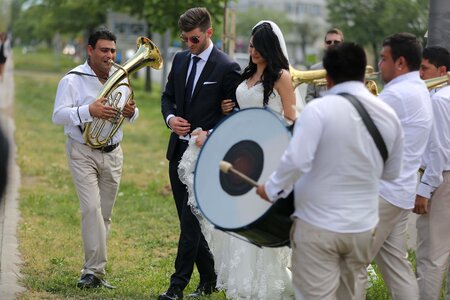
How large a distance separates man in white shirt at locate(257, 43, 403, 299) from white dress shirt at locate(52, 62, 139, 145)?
277cm

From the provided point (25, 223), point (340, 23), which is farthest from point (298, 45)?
point (25, 223)

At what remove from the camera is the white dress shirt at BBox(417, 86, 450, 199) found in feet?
20.9

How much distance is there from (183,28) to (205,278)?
2.08 metres

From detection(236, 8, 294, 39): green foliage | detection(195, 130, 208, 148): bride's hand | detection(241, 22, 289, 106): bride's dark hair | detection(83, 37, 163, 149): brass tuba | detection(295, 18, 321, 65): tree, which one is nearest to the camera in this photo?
detection(241, 22, 289, 106): bride's dark hair

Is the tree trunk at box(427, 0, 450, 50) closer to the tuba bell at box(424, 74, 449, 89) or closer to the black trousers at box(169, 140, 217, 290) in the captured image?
the tuba bell at box(424, 74, 449, 89)

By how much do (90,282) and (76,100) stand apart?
4.93ft

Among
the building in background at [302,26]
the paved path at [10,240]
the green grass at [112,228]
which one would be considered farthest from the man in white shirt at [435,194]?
the building in background at [302,26]

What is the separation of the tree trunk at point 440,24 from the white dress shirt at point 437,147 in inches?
49.5

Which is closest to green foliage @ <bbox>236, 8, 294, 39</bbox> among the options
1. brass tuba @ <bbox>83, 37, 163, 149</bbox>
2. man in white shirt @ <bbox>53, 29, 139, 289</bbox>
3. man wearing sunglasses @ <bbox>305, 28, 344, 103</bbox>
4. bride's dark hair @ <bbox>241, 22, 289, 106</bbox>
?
man wearing sunglasses @ <bbox>305, 28, 344, 103</bbox>

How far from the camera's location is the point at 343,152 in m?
4.94

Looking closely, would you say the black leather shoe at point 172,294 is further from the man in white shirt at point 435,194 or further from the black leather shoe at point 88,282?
the man in white shirt at point 435,194

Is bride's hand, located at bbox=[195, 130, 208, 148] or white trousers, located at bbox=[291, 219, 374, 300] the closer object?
white trousers, located at bbox=[291, 219, 374, 300]

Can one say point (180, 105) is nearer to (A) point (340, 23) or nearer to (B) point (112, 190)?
(B) point (112, 190)

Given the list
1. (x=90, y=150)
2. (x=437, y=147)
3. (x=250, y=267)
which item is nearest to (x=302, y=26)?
(x=90, y=150)
